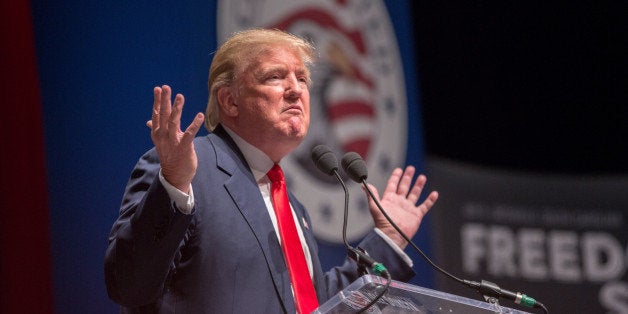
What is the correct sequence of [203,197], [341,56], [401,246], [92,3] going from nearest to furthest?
[203,197]
[401,246]
[92,3]
[341,56]

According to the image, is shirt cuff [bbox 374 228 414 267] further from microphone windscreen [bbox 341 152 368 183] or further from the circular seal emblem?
the circular seal emblem

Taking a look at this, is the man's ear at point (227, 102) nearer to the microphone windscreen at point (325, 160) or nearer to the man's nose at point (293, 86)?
the man's nose at point (293, 86)

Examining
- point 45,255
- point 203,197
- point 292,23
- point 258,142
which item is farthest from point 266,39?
point 292,23

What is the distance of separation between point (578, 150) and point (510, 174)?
19.2 inches

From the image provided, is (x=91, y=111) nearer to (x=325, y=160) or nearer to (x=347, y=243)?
(x=325, y=160)

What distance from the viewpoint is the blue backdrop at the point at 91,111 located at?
239cm

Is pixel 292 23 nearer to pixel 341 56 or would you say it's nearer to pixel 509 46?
pixel 341 56

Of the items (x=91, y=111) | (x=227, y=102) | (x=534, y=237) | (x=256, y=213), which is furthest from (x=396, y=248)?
(x=534, y=237)

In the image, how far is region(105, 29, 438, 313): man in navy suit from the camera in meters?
1.58

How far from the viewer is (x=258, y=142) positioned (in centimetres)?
210

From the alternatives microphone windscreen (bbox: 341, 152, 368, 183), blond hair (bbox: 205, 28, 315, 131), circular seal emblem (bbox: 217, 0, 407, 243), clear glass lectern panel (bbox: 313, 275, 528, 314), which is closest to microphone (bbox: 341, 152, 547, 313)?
microphone windscreen (bbox: 341, 152, 368, 183)

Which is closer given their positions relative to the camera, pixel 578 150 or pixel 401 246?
pixel 401 246

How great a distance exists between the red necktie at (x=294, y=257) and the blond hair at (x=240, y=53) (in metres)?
0.37

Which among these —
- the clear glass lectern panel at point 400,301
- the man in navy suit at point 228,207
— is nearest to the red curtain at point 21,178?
the man in navy suit at point 228,207
